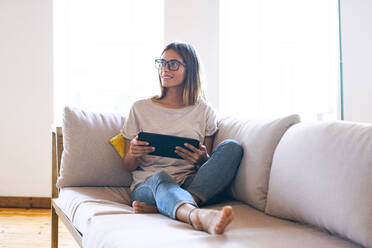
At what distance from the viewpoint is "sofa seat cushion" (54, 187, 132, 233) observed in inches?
63.4

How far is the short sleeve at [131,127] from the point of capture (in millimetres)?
2031

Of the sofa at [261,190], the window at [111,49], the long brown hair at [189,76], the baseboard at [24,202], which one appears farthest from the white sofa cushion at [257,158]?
the baseboard at [24,202]

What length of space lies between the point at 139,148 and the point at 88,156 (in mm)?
364

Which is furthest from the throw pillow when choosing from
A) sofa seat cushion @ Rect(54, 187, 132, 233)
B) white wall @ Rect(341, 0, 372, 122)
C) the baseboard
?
the baseboard

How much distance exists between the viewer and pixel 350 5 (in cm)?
244

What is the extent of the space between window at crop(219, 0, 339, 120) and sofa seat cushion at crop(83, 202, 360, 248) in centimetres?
227

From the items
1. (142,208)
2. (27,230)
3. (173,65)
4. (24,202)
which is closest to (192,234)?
(142,208)

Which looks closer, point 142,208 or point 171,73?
point 142,208

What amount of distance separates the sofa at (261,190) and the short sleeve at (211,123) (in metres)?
0.04

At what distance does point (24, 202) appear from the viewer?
11.7 ft

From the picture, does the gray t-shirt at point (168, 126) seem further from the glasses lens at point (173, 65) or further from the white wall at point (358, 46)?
the white wall at point (358, 46)

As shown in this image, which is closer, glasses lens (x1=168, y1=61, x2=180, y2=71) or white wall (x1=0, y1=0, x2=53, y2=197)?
glasses lens (x1=168, y1=61, x2=180, y2=71)

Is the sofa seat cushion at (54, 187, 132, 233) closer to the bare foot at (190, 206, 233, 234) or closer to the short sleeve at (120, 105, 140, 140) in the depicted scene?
the short sleeve at (120, 105, 140, 140)

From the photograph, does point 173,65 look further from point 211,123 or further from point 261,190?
point 261,190
